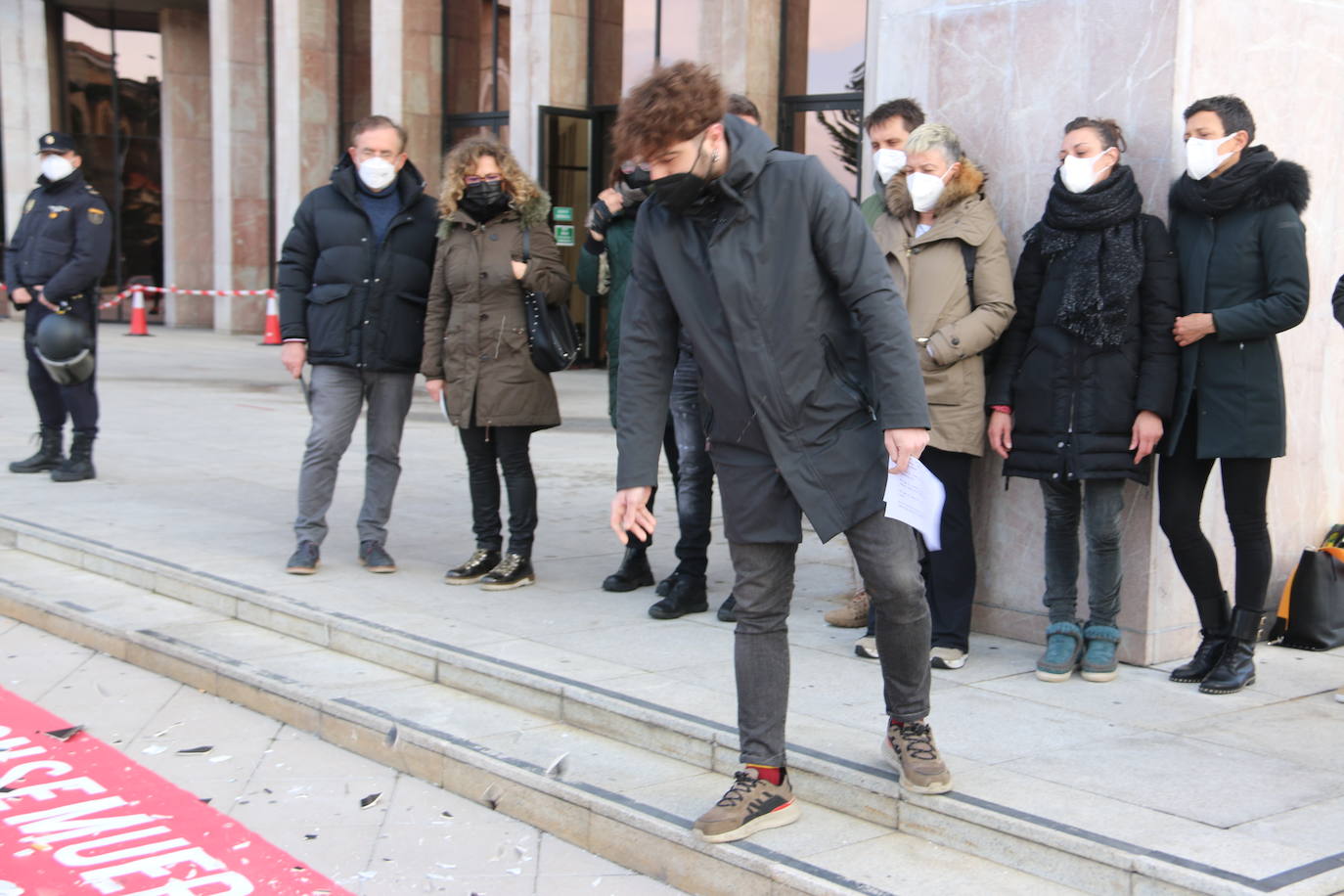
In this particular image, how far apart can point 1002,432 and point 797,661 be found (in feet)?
3.60

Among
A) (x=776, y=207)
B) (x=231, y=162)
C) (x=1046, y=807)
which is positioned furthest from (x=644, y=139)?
(x=231, y=162)

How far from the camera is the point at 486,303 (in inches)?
255

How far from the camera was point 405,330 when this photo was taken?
6.77 metres

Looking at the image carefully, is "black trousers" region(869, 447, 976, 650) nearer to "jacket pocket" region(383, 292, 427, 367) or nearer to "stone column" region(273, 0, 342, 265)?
"jacket pocket" region(383, 292, 427, 367)

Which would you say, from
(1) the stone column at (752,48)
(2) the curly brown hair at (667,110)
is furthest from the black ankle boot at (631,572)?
(1) the stone column at (752,48)

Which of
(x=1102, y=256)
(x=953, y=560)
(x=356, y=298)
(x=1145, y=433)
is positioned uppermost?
(x=1102, y=256)

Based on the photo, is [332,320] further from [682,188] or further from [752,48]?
[752,48]

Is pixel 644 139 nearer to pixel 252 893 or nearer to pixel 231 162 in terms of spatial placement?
pixel 252 893

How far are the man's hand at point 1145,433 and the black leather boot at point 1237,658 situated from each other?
62cm

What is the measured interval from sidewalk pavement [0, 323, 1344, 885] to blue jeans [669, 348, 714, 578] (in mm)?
271

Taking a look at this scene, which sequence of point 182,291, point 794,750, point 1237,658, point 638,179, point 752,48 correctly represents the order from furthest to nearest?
1. point 182,291
2. point 752,48
3. point 638,179
4. point 1237,658
5. point 794,750

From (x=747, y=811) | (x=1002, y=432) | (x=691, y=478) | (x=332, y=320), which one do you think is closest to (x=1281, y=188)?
(x=1002, y=432)

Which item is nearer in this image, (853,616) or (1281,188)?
(1281,188)

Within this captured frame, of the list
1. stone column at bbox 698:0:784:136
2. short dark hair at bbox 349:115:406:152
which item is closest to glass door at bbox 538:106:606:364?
stone column at bbox 698:0:784:136
